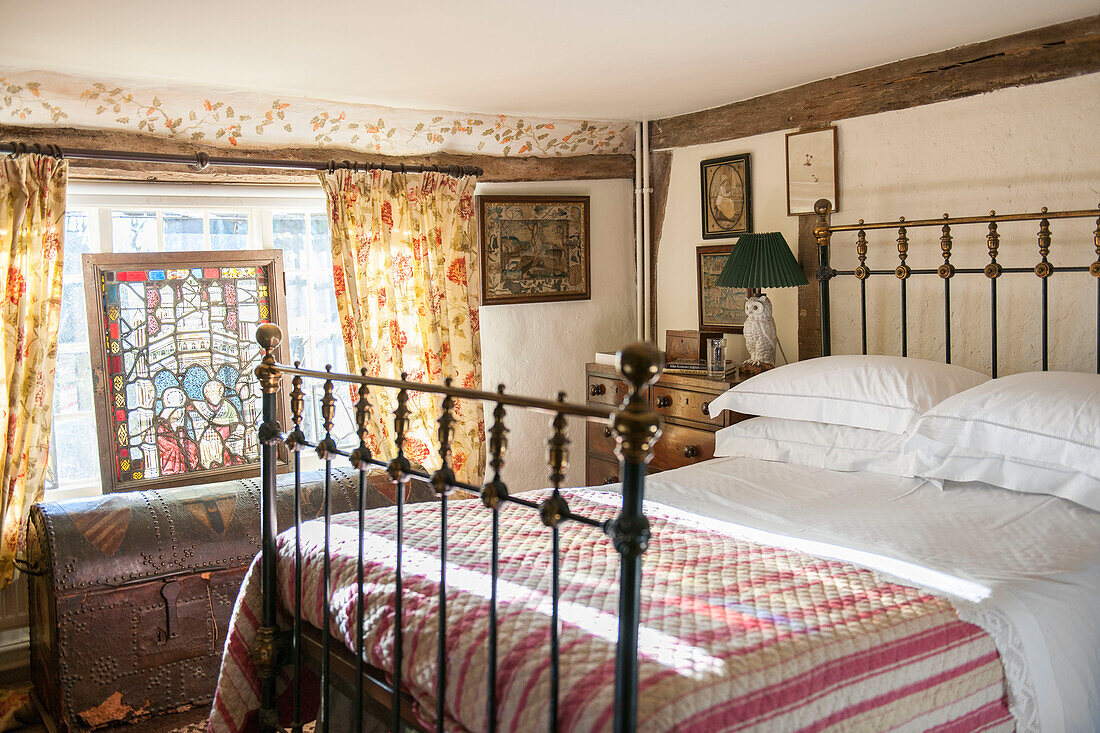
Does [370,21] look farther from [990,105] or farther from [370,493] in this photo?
[990,105]

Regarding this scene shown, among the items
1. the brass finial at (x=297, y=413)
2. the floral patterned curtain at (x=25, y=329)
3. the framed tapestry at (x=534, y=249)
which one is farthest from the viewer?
the framed tapestry at (x=534, y=249)

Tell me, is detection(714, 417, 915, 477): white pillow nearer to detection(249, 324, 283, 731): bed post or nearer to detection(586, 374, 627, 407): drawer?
detection(586, 374, 627, 407): drawer

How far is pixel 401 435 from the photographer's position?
5.42ft

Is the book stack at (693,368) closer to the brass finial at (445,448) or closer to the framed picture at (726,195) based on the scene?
the framed picture at (726,195)

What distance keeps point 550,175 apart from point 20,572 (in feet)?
9.04

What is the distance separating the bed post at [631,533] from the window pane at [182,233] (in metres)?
3.06

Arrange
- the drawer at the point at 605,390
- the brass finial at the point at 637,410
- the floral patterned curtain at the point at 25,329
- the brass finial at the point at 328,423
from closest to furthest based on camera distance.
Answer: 1. the brass finial at the point at 637,410
2. the brass finial at the point at 328,423
3. the floral patterned curtain at the point at 25,329
4. the drawer at the point at 605,390

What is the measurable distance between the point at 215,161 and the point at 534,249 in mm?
1520

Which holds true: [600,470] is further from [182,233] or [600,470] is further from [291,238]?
[182,233]

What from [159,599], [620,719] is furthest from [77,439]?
[620,719]

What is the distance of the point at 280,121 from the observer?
3.67m

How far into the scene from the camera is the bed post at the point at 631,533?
46.9 inches

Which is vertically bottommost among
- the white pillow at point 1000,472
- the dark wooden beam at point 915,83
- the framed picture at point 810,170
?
the white pillow at point 1000,472

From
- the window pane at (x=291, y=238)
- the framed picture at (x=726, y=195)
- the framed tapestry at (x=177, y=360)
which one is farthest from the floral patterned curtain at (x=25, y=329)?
the framed picture at (x=726, y=195)
